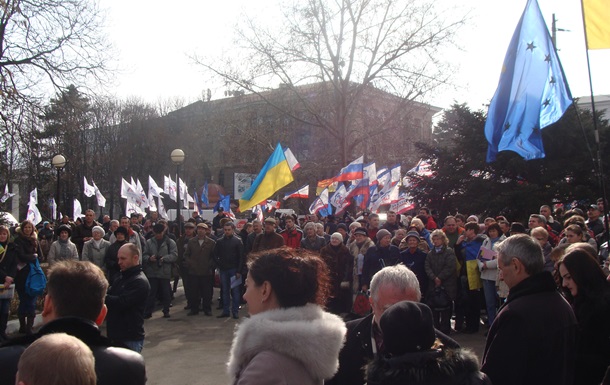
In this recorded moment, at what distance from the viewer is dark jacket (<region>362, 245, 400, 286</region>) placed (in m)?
9.13

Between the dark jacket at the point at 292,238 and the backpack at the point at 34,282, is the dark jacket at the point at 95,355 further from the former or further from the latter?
the dark jacket at the point at 292,238

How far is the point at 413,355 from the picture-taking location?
228cm

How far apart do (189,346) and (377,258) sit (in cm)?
331

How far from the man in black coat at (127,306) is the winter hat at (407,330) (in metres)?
3.64

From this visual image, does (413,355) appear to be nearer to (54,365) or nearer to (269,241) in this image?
(54,365)

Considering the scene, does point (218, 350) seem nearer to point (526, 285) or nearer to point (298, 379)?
point (526, 285)

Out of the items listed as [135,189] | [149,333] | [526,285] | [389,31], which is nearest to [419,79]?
[389,31]

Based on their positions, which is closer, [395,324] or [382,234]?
[395,324]

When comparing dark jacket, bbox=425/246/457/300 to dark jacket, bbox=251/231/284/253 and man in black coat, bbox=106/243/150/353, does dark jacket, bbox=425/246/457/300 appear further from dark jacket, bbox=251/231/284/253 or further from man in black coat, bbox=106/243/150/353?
man in black coat, bbox=106/243/150/353

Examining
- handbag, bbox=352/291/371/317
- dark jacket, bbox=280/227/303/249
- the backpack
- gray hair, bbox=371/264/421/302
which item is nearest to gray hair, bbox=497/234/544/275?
gray hair, bbox=371/264/421/302

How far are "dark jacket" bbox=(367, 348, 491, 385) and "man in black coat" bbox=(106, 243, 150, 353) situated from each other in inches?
139

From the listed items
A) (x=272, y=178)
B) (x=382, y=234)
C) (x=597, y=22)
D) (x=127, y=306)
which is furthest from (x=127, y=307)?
(x=272, y=178)

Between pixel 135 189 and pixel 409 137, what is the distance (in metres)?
14.6

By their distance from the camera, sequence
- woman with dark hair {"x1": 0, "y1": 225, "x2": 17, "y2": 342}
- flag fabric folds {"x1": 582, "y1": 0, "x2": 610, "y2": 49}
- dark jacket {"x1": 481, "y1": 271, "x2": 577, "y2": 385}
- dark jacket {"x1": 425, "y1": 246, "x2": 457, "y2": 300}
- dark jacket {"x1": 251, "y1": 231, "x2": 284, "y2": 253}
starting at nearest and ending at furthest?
dark jacket {"x1": 481, "y1": 271, "x2": 577, "y2": 385} < flag fabric folds {"x1": 582, "y1": 0, "x2": 610, "y2": 49} < woman with dark hair {"x1": 0, "y1": 225, "x2": 17, "y2": 342} < dark jacket {"x1": 425, "y1": 246, "x2": 457, "y2": 300} < dark jacket {"x1": 251, "y1": 231, "x2": 284, "y2": 253}
